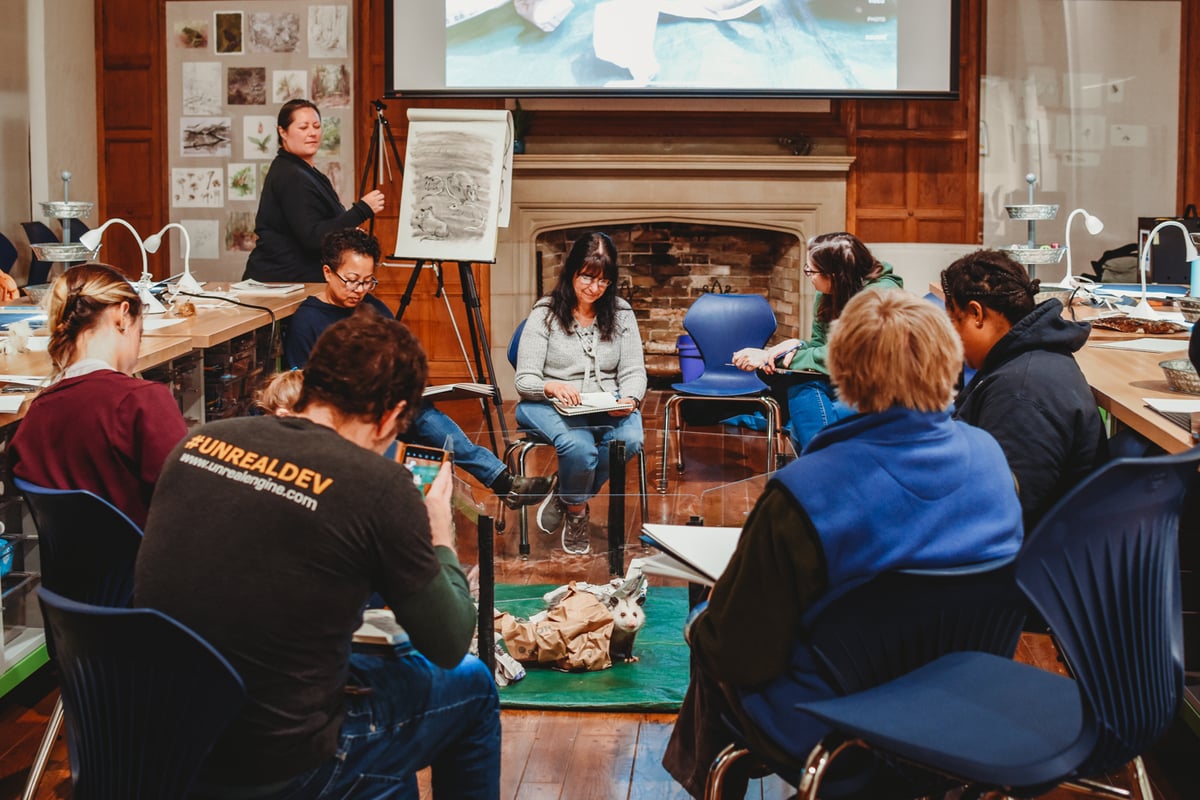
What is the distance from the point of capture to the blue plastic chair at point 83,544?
209 cm

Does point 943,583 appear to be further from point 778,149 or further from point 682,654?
point 778,149

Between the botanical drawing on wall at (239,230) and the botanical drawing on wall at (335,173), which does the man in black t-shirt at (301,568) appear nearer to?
the botanical drawing on wall at (335,173)

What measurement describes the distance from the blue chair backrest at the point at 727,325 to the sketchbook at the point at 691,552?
3.31m

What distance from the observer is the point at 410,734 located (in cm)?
195

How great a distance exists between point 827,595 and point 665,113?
582 cm

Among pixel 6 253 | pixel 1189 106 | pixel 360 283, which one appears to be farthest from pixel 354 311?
pixel 1189 106

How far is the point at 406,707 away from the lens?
1.95m

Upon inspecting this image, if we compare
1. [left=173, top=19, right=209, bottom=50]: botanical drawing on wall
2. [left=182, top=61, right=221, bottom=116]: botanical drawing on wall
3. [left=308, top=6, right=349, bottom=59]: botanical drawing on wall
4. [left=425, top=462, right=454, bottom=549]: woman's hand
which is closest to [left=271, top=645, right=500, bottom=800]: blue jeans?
[left=425, top=462, right=454, bottom=549]: woman's hand

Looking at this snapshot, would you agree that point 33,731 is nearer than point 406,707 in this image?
No

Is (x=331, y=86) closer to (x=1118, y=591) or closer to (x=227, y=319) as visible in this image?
(x=227, y=319)

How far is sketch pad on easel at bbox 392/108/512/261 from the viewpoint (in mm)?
6246

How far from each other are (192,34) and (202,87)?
1.01 ft

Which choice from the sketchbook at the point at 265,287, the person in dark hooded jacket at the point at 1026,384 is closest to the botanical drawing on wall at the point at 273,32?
the sketchbook at the point at 265,287

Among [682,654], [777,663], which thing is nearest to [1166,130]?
[682,654]
